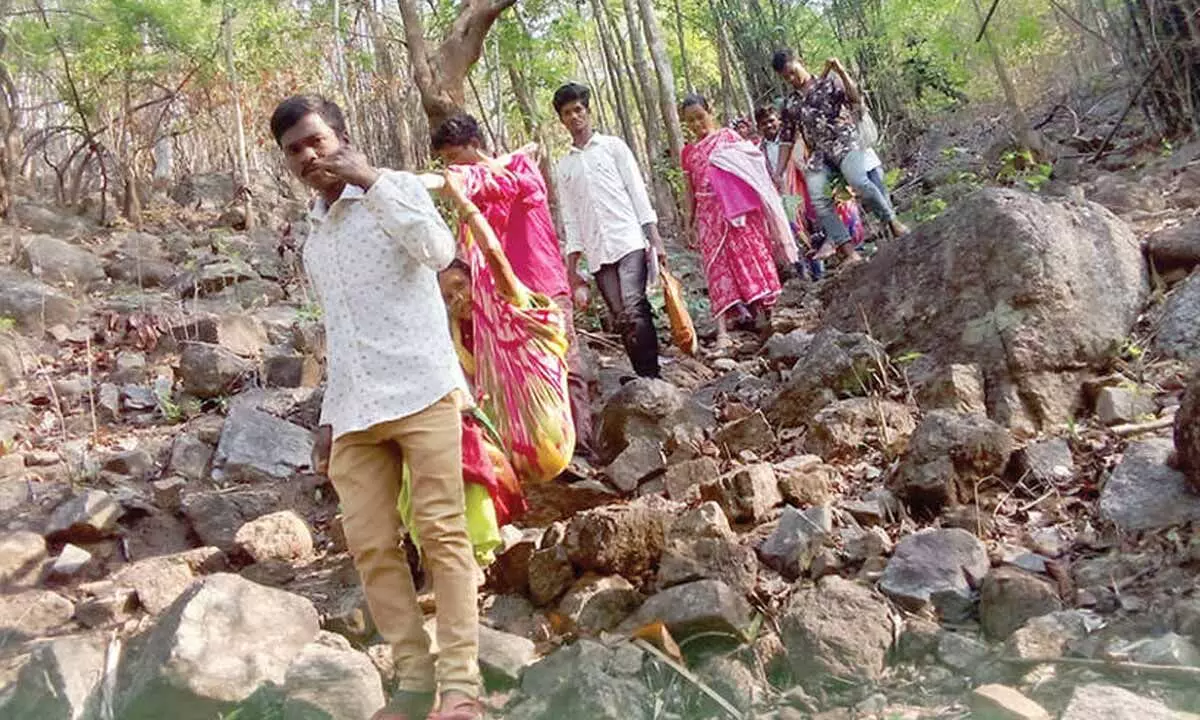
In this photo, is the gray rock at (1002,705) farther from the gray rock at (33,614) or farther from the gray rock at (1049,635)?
the gray rock at (33,614)

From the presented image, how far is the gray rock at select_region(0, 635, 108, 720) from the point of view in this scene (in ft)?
9.64

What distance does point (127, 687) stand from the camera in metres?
2.98

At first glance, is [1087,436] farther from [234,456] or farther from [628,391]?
[234,456]

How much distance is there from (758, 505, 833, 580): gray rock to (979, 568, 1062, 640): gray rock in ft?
1.75

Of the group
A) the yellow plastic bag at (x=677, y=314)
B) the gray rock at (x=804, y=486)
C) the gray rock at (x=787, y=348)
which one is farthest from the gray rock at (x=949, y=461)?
the gray rock at (x=787, y=348)

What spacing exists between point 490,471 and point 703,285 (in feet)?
18.1

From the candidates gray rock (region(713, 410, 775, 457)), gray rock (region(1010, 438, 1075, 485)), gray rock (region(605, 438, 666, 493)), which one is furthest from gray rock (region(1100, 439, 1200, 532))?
gray rock (region(605, 438, 666, 493))

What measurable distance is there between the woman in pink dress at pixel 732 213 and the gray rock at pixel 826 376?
150 centimetres

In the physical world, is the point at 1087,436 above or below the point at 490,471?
below

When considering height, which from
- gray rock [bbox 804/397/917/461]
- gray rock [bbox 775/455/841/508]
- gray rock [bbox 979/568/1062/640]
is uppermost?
gray rock [bbox 804/397/917/461]

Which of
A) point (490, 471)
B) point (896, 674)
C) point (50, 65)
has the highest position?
point (50, 65)

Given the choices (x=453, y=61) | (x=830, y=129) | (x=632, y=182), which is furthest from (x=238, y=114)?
(x=632, y=182)

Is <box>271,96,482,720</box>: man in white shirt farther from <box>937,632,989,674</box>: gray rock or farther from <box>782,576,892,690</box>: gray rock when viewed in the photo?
<box>937,632,989,674</box>: gray rock

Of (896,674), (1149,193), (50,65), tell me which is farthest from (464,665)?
(50,65)
